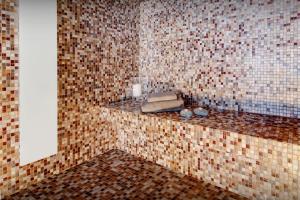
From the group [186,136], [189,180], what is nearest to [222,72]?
[186,136]

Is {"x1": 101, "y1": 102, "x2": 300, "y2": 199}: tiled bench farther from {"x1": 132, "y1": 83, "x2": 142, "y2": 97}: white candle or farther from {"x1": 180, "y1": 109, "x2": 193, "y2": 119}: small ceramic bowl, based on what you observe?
{"x1": 132, "y1": 83, "x2": 142, "y2": 97}: white candle

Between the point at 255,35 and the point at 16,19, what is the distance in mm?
1727

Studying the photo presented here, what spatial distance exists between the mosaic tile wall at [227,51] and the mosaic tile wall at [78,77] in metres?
0.29

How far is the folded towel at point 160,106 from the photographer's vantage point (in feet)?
6.20

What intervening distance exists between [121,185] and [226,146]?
0.75 m

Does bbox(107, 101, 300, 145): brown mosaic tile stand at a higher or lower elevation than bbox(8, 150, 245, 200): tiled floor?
higher

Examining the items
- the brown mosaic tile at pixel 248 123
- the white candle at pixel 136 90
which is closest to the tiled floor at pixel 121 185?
the brown mosaic tile at pixel 248 123

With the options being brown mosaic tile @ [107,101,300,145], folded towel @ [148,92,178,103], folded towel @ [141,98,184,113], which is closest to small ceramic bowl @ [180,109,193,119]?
brown mosaic tile @ [107,101,300,145]

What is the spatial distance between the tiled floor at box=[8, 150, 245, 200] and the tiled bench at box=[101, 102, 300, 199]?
0.29ft

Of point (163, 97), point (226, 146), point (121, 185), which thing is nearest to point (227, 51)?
point (163, 97)

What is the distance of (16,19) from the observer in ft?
4.89

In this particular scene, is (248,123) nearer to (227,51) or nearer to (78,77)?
(227,51)

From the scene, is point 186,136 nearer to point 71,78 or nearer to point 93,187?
point 93,187

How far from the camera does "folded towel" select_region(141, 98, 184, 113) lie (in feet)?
6.20
